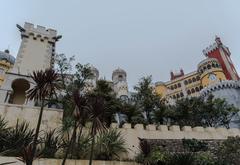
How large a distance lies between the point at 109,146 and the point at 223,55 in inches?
2078

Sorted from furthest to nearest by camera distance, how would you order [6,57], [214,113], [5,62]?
[6,57] → [5,62] → [214,113]

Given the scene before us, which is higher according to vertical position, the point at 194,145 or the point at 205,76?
the point at 205,76

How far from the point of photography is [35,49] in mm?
25000

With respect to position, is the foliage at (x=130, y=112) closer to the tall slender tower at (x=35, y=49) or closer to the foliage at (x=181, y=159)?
the foliage at (x=181, y=159)

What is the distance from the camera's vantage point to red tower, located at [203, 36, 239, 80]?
56438 millimetres

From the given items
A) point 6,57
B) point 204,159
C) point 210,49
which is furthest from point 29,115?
point 210,49

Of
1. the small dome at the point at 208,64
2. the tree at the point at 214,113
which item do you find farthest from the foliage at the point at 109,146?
the small dome at the point at 208,64

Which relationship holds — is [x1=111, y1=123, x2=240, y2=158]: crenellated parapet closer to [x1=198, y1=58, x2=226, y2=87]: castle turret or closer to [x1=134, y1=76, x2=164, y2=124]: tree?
[x1=134, y1=76, x2=164, y2=124]: tree

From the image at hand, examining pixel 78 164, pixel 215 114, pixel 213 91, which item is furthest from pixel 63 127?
pixel 213 91

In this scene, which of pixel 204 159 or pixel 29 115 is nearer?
pixel 204 159

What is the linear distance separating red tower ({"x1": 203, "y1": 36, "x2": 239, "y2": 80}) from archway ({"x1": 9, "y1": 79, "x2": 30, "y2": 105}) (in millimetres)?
47864

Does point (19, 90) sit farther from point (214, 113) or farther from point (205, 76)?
point (205, 76)

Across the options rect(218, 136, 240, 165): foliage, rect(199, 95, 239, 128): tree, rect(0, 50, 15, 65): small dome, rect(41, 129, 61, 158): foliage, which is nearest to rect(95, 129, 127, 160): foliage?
rect(41, 129, 61, 158): foliage

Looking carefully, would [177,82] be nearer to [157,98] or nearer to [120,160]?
[157,98]
